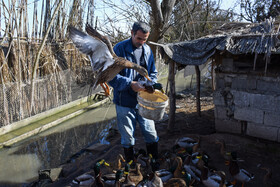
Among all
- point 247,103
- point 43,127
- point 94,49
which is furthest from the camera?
point 43,127

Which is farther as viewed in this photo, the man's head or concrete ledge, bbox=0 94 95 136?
concrete ledge, bbox=0 94 95 136

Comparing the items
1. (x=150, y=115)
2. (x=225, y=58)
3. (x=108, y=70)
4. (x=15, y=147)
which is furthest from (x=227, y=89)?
(x=15, y=147)

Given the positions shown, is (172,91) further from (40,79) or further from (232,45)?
(40,79)

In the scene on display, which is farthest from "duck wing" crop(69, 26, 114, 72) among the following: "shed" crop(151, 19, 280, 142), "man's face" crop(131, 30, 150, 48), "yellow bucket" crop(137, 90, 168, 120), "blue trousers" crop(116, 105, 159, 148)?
"shed" crop(151, 19, 280, 142)

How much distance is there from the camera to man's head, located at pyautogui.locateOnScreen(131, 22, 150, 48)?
3.36 meters

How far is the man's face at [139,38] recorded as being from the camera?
3430 millimetres

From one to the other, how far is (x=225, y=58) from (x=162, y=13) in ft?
14.5

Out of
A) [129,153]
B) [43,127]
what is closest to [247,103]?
[129,153]

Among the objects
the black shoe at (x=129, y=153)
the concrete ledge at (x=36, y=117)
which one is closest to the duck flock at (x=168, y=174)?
the black shoe at (x=129, y=153)

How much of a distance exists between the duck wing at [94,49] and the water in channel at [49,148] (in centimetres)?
352

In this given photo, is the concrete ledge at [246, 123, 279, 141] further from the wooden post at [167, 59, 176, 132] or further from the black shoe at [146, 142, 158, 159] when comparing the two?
the black shoe at [146, 142, 158, 159]

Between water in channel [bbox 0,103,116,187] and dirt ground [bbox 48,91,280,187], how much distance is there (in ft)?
2.19

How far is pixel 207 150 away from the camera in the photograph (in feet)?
17.4

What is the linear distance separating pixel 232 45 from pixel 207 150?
2.48 metres
